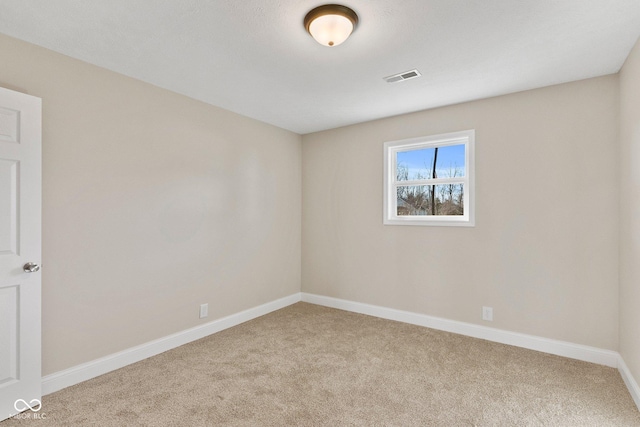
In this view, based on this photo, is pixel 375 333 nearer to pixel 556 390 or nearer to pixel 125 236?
pixel 556 390

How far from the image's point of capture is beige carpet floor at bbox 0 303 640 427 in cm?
200

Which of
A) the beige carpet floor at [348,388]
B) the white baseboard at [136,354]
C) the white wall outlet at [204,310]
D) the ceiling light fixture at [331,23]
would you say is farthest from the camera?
the white wall outlet at [204,310]

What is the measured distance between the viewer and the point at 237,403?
2.16 meters

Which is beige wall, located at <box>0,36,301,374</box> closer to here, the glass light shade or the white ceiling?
the white ceiling

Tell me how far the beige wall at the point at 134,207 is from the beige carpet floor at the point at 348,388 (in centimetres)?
46

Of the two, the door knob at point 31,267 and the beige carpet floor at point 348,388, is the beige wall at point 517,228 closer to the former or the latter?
the beige carpet floor at point 348,388

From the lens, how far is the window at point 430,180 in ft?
11.3

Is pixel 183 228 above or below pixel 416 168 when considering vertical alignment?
below

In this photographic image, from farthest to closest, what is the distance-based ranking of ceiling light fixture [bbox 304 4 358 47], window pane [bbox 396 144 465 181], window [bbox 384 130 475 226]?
1. window pane [bbox 396 144 465 181]
2. window [bbox 384 130 475 226]
3. ceiling light fixture [bbox 304 4 358 47]

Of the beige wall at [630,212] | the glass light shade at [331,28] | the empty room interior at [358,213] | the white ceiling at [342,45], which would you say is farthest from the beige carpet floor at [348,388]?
the white ceiling at [342,45]

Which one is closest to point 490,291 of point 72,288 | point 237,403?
point 237,403

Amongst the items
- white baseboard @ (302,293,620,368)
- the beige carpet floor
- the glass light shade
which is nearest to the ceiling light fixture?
the glass light shade

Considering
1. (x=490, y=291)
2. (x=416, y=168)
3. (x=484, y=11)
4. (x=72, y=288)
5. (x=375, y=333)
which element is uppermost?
(x=484, y=11)

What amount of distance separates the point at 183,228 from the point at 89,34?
5.66 ft
